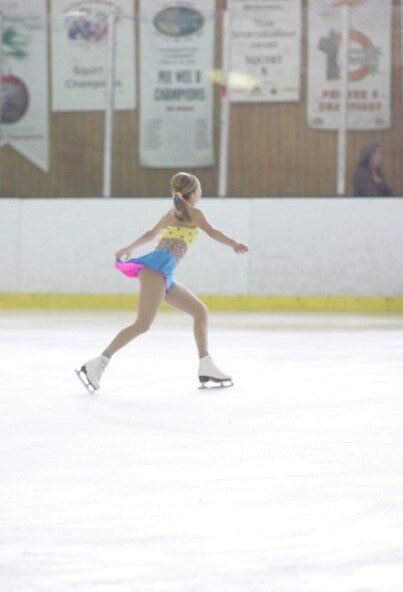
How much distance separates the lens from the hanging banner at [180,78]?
16.8m

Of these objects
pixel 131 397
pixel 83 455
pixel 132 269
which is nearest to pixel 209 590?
pixel 83 455

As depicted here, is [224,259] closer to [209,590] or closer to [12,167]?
[12,167]

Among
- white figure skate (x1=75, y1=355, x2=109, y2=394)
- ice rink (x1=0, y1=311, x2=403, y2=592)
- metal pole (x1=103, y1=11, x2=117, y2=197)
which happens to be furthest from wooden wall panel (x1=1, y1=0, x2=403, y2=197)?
white figure skate (x1=75, y1=355, x2=109, y2=394)

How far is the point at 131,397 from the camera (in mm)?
7156

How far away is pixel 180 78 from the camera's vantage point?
1684 centimetres

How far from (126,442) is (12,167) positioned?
12441mm

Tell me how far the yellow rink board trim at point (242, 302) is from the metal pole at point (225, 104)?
58.6 inches

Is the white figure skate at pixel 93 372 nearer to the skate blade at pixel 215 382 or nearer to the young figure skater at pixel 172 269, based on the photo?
the young figure skater at pixel 172 269

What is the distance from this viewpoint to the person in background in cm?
1570

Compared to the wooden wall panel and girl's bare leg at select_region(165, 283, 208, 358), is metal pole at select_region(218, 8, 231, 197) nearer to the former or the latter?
the wooden wall panel

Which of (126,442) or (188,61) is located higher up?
(188,61)

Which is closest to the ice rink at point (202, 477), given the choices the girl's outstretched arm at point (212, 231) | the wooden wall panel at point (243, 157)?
the girl's outstretched arm at point (212, 231)

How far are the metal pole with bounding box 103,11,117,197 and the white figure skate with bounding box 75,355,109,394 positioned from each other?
8.95 m

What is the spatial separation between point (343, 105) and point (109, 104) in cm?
270
